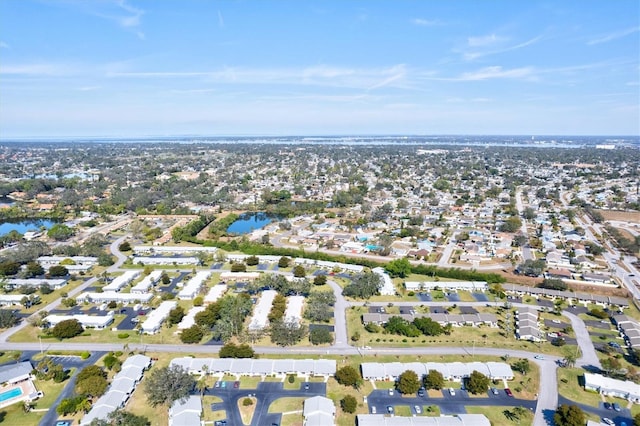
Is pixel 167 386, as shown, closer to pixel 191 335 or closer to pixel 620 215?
pixel 191 335

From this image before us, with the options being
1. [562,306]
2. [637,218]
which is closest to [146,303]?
[562,306]

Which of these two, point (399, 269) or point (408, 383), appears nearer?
point (408, 383)

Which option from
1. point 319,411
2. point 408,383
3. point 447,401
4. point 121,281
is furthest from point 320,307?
point 121,281

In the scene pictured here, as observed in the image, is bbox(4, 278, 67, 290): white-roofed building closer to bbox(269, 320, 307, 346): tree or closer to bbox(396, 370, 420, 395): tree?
bbox(269, 320, 307, 346): tree

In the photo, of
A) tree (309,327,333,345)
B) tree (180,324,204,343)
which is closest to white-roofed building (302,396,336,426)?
tree (309,327,333,345)

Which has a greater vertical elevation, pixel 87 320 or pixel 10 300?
pixel 87 320

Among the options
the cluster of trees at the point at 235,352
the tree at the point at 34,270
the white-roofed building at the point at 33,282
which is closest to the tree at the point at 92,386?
the cluster of trees at the point at 235,352
